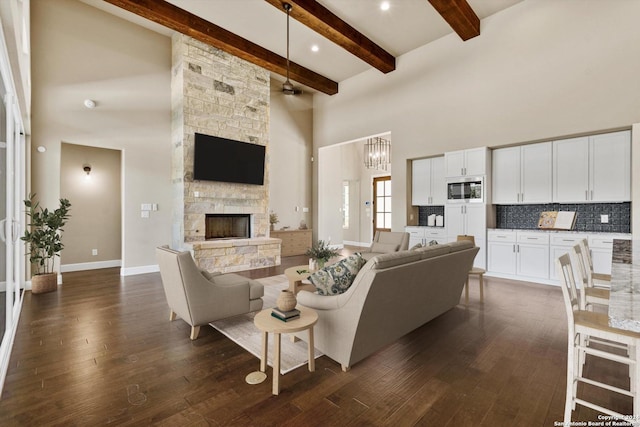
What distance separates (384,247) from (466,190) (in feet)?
6.41

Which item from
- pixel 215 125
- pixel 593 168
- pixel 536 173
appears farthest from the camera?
pixel 215 125

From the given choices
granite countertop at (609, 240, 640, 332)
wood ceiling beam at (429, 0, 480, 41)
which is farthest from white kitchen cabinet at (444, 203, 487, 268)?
granite countertop at (609, 240, 640, 332)

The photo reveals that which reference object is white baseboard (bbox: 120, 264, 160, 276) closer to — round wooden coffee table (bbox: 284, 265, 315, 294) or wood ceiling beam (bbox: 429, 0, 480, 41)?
round wooden coffee table (bbox: 284, 265, 315, 294)

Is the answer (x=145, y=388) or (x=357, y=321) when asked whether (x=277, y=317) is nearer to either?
(x=357, y=321)

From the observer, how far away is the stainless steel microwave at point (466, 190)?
567 centimetres

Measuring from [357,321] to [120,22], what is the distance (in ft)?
22.4

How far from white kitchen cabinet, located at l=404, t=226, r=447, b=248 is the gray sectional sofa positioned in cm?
339

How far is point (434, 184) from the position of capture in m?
6.48

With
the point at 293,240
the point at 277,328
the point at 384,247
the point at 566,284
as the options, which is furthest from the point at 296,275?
the point at 293,240

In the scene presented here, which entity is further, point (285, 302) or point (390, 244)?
point (390, 244)

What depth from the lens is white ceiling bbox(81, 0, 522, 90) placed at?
512cm

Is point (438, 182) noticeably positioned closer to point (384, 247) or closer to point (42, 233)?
point (384, 247)

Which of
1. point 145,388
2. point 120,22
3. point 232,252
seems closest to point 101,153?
point 120,22

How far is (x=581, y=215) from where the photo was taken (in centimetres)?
498
